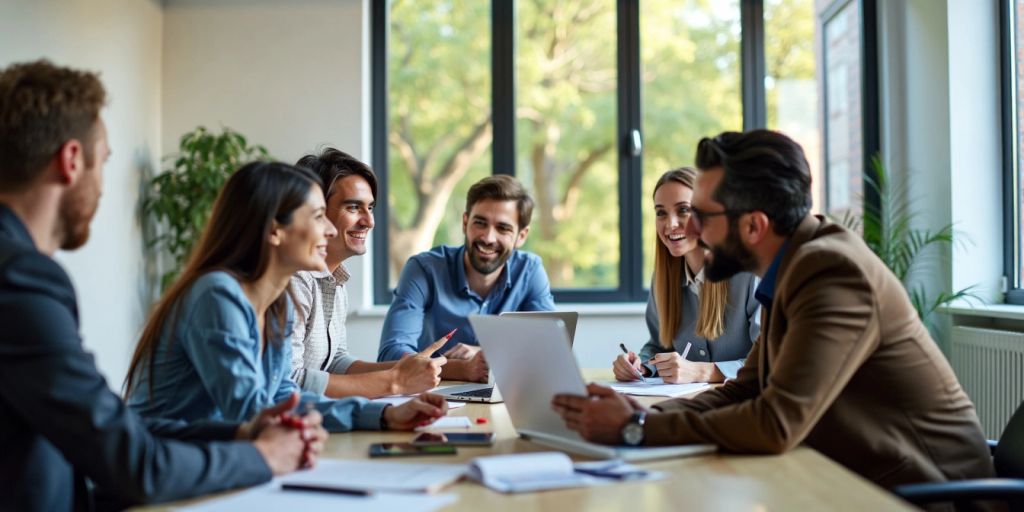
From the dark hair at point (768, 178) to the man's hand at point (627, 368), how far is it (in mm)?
849

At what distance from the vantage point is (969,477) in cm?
Result: 186

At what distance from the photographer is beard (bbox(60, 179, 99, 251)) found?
1.50 metres

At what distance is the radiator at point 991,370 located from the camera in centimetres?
389

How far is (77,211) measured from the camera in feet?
4.96

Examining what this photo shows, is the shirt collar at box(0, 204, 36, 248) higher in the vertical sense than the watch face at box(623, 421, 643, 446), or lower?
higher

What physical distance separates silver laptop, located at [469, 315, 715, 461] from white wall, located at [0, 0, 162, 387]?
111 inches

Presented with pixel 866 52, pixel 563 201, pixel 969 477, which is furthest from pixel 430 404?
pixel 563 201

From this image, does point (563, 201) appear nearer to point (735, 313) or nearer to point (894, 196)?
point (894, 196)

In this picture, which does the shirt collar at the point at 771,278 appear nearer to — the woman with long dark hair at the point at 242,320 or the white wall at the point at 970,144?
the woman with long dark hair at the point at 242,320

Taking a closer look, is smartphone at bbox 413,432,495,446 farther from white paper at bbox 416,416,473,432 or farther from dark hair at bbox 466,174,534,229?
dark hair at bbox 466,174,534,229

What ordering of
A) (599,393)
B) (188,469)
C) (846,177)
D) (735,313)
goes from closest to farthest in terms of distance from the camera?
(188,469) < (599,393) < (735,313) < (846,177)

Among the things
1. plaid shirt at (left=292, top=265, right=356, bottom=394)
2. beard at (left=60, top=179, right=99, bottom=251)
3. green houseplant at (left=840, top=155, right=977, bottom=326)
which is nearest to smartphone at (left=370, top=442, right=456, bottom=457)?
beard at (left=60, top=179, right=99, bottom=251)

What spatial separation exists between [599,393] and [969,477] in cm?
74

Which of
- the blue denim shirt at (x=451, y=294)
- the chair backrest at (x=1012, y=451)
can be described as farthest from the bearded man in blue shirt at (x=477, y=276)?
the chair backrest at (x=1012, y=451)
